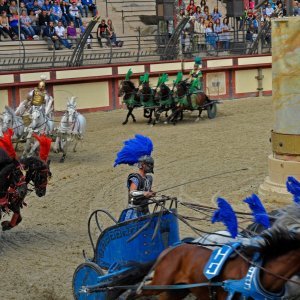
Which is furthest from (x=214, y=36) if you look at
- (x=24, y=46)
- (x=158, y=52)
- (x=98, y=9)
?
(x=24, y=46)

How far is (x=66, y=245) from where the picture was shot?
1054 cm

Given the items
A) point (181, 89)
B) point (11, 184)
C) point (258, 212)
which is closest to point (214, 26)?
point (181, 89)

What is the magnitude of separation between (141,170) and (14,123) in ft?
30.1

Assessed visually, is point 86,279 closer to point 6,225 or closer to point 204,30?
point 6,225

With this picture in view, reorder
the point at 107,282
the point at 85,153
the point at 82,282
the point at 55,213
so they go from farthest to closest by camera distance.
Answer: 1. the point at 85,153
2. the point at 55,213
3. the point at 82,282
4. the point at 107,282

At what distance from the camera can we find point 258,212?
6129mm

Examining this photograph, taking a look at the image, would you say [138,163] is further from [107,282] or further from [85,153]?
[85,153]

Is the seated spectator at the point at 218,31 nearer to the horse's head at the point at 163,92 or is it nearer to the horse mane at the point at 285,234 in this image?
the horse's head at the point at 163,92

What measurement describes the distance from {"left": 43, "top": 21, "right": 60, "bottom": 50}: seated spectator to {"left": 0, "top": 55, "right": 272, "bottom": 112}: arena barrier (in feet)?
7.04

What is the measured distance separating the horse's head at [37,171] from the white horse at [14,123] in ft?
20.9

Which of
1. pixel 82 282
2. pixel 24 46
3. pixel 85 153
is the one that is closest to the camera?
pixel 82 282

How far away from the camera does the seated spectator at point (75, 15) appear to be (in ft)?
96.6

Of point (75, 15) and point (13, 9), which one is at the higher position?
point (13, 9)

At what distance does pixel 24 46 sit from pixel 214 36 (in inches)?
301
